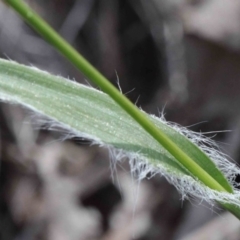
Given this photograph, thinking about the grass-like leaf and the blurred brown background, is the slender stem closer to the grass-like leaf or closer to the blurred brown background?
Result: the grass-like leaf

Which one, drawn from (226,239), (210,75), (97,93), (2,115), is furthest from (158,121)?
(2,115)

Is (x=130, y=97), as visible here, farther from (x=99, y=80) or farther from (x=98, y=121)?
(x=99, y=80)

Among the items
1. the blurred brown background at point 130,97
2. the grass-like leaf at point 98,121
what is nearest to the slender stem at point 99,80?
the grass-like leaf at point 98,121

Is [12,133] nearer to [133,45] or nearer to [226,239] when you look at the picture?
[133,45]

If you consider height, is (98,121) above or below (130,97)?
above

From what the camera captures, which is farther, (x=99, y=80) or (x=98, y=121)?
(x=98, y=121)

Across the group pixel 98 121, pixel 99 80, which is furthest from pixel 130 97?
pixel 99 80
